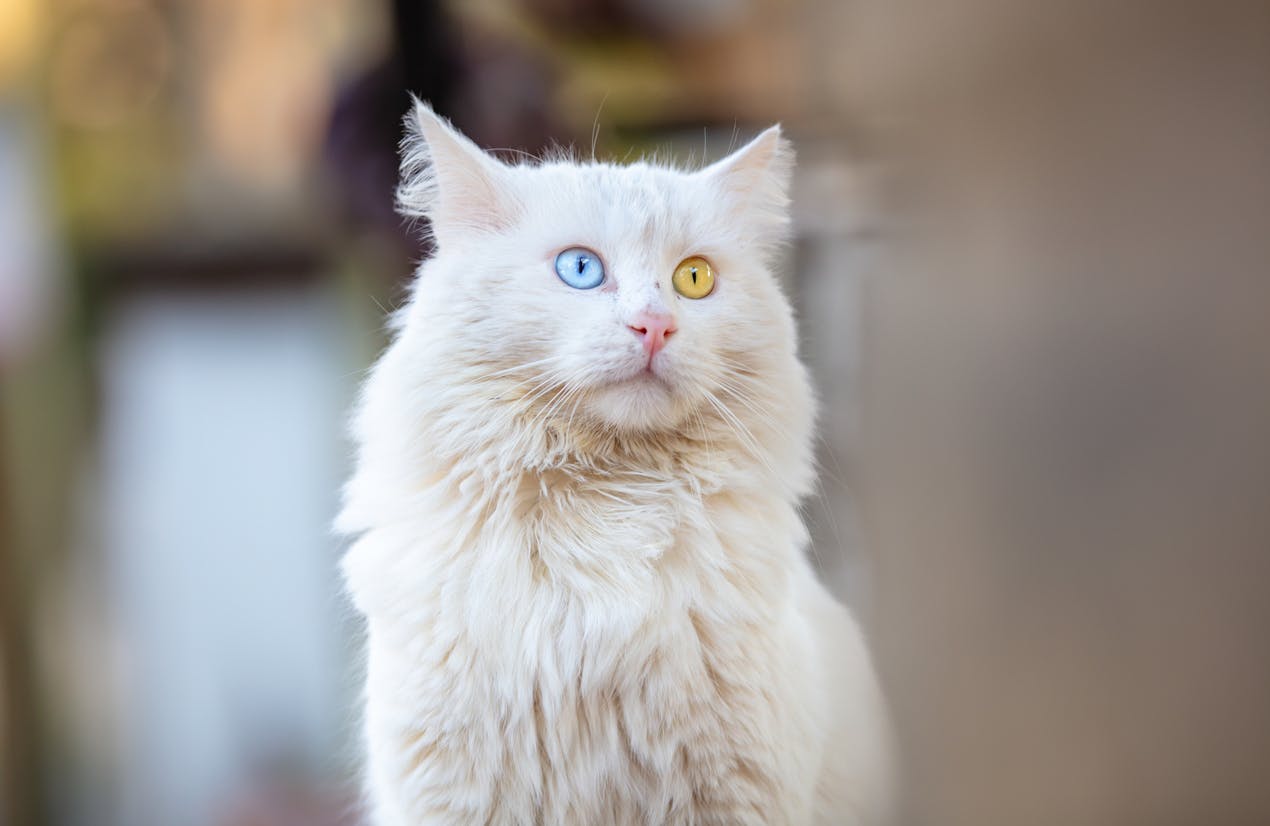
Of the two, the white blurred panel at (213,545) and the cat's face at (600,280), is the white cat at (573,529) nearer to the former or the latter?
the cat's face at (600,280)

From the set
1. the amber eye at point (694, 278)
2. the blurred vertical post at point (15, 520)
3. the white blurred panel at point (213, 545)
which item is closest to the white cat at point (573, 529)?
the amber eye at point (694, 278)

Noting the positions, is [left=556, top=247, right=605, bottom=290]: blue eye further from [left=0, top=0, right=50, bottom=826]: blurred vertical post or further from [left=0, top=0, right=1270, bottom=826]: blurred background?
[left=0, top=0, right=50, bottom=826]: blurred vertical post

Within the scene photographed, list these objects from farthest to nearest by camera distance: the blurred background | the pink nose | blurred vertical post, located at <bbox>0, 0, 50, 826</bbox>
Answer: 1. blurred vertical post, located at <bbox>0, 0, 50, 826</bbox>
2. the blurred background
3. the pink nose

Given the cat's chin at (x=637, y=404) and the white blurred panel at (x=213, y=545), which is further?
the white blurred panel at (x=213, y=545)

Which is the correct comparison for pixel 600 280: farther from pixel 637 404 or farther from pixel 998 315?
pixel 998 315

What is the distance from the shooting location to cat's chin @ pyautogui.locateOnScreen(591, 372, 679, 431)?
49 cm

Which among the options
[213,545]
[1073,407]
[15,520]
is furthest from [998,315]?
[15,520]

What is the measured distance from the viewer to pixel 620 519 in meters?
0.53

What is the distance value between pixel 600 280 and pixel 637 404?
0.21 ft

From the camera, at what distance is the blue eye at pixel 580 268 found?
491 millimetres

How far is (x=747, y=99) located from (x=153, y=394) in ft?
2.95

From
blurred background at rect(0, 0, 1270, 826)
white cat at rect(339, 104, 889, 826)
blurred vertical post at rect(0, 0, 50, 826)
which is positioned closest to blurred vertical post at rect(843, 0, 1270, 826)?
blurred background at rect(0, 0, 1270, 826)

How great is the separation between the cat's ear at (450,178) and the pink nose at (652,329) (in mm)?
98

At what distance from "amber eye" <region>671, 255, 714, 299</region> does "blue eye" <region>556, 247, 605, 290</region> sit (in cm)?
4
